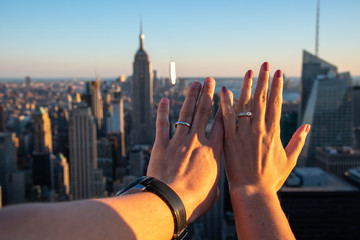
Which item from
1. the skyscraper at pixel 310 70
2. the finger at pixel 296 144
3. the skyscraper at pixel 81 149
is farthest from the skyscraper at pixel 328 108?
the finger at pixel 296 144

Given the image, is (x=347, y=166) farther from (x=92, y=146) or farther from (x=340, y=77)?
(x=92, y=146)

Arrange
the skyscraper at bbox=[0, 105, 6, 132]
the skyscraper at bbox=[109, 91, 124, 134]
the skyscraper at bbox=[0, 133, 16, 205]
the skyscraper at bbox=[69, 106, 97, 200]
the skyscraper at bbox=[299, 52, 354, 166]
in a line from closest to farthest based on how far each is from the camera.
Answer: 1. the skyscraper at bbox=[0, 133, 16, 205]
2. the skyscraper at bbox=[69, 106, 97, 200]
3. the skyscraper at bbox=[299, 52, 354, 166]
4. the skyscraper at bbox=[0, 105, 6, 132]
5. the skyscraper at bbox=[109, 91, 124, 134]

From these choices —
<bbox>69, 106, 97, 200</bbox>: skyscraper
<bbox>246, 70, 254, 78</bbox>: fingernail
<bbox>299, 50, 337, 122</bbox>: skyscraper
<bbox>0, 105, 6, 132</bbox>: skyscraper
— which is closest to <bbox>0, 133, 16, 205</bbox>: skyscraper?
<bbox>0, 105, 6, 132</bbox>: skyscraper

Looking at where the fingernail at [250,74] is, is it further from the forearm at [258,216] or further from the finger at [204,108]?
the forearm at [258,216]

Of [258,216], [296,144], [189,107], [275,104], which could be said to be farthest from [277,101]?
[258,216]

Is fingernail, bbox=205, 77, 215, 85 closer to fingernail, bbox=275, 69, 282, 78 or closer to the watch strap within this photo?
fingernail, bbox=275, 69, 282, 78
